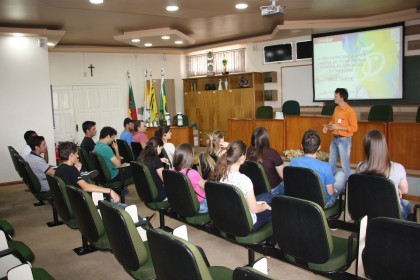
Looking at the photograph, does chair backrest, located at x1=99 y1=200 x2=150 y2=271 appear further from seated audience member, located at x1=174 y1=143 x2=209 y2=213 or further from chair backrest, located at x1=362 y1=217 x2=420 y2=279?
chair backrest, located at x1=362 y1=217 x2=420 y2=279

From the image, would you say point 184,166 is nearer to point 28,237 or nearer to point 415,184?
point 28,237

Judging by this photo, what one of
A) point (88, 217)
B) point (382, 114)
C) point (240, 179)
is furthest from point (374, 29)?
point (88, 217)

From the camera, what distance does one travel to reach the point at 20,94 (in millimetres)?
7762

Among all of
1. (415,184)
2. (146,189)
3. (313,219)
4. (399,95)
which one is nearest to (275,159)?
(146,189)

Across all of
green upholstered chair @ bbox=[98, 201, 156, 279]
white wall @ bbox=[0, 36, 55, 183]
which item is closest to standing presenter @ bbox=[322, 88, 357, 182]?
green upholstered chair @ bbox=[98, 201, 156, 279]

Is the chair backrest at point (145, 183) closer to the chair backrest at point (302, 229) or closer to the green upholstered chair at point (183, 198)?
the green upholstered chair at point (183, 198)

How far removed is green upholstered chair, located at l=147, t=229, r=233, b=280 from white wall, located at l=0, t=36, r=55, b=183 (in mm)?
6816

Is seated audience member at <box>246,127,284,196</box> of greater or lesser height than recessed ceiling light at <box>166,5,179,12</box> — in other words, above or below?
below

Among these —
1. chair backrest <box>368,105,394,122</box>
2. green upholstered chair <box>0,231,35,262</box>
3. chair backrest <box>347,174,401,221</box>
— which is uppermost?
chair backrest <box>368,105,394,122</box>

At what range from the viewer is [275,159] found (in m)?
4.13

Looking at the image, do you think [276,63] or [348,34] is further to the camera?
[276,63]

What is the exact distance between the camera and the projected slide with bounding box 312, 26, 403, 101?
7969 millimetres

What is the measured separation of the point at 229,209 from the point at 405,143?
4.38m

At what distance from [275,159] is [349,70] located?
18.1ft
